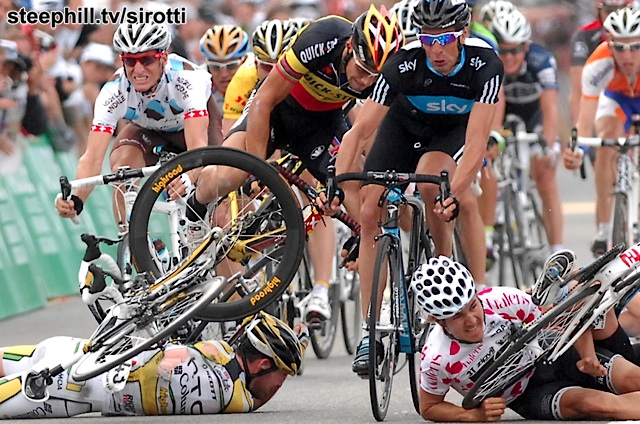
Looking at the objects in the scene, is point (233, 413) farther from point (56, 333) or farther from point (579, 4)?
point (579, 4)

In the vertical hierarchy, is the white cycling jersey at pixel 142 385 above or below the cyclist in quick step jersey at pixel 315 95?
below

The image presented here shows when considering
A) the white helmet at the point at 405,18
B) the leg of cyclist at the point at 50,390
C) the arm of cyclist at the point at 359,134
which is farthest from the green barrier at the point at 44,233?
the arm of cyclist at the point at 359,134

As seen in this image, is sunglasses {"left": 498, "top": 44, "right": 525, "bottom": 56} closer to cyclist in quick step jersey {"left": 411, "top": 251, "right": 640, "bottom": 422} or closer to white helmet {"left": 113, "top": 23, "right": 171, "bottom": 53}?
white helmet {"left": 113, "top": 23, "right": 171, "bottom": 53}

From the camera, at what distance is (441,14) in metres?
8.10

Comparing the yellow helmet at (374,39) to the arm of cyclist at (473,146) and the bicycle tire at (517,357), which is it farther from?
the bicycle tire at (517,357)

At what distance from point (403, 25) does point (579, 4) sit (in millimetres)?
21086

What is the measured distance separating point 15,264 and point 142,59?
160 inches

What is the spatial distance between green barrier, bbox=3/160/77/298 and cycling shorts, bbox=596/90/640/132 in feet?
15.5

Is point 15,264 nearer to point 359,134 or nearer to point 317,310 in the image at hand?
point 317,310

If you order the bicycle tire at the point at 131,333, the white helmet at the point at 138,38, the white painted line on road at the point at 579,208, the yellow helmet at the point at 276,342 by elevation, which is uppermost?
the white helmet at the point at 138,38

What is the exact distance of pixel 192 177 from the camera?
27.3ft

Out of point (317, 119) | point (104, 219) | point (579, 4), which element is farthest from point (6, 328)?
point (579, 4)

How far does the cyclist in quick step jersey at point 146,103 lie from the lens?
9.18 m

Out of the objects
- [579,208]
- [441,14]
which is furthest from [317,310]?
[579,208]
